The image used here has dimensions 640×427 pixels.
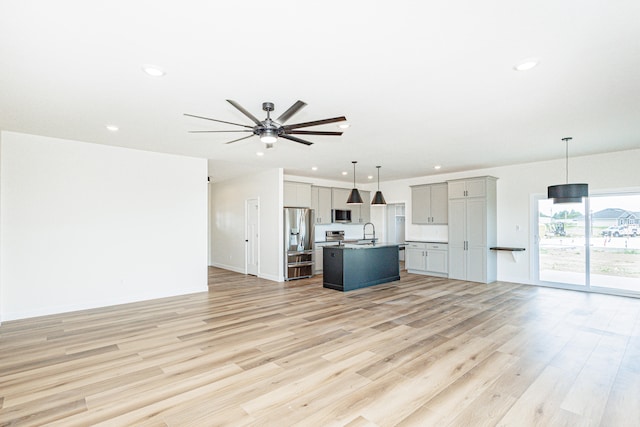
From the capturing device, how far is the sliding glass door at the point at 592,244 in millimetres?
5766

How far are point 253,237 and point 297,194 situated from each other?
5.31 feet

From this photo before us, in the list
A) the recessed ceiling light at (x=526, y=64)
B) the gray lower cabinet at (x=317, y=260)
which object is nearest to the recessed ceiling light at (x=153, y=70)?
the recessed ceiling light at (x=526, y=64)

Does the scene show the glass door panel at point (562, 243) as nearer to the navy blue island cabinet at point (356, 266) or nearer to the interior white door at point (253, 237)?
the navy blue island cabinet at point (356, 266)

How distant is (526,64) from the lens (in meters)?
2.56

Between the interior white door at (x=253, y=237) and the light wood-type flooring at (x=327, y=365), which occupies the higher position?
the interior white door at (x=253, y=237)

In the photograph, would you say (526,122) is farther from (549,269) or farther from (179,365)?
(179,365)

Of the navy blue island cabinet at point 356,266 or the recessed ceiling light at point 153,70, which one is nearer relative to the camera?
the recessed ceiling light at point 153,70

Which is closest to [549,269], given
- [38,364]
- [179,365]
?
[179,365]

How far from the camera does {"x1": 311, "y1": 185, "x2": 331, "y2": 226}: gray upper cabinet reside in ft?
28.2

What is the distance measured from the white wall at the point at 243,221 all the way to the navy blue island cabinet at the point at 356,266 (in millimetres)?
1384

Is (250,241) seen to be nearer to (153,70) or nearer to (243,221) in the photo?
(243,221)

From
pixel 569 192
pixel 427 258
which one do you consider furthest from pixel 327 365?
pixel 427 258

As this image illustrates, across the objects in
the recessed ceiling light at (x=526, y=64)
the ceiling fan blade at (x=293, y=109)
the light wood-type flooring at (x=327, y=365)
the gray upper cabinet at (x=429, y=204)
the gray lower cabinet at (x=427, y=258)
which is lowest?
the light wood-type flooring at (x=327, y=365)

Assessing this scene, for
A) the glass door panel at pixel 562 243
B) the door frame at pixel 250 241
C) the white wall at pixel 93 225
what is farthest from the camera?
the door frame at pixel 250 241
